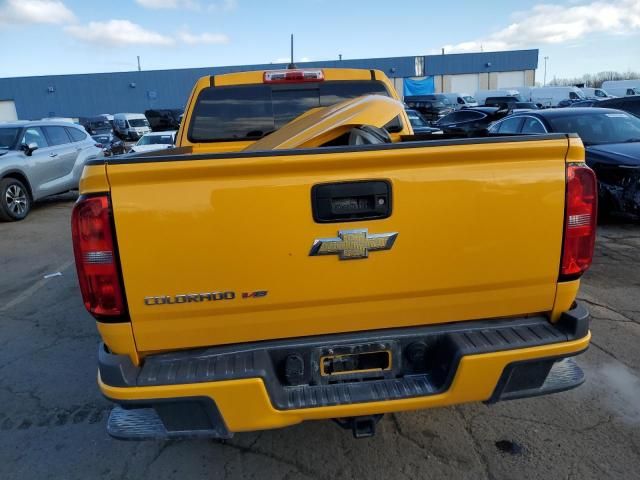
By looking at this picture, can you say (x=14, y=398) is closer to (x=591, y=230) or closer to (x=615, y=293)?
(x=591, y=230)

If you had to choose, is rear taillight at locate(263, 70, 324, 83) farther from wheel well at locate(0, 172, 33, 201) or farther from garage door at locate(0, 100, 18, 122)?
garage door at locate(0, 100, 18, 122)

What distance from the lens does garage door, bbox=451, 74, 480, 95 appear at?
55.1 meters

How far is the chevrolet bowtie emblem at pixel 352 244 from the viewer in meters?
2.03

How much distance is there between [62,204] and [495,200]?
1216 centimetres

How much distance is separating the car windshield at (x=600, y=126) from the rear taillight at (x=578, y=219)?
625cm

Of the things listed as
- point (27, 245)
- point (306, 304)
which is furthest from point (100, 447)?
point (27, 245)

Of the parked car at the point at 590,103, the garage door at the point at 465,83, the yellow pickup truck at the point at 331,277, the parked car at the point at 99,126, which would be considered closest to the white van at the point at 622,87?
the garage door at the point at 465,83

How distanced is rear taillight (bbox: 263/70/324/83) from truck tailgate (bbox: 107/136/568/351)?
7.13ft

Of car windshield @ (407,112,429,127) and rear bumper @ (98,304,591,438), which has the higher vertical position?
car windshield @ (407,112,429,127)

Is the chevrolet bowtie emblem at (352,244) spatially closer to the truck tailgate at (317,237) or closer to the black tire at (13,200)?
the truck tailgate at (317,237)

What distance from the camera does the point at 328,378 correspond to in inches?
86.7

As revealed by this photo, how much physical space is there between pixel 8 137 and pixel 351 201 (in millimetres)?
10475

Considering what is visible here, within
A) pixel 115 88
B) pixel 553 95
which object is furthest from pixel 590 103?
pixel 115 88

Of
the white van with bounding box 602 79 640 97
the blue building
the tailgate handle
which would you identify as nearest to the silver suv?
the tailgate handle
